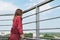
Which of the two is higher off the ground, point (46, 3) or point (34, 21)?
point (46, 3)

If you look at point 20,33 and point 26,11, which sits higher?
point 26,11

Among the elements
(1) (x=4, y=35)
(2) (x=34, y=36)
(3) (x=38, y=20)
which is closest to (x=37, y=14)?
(3) (x=38, y=20)

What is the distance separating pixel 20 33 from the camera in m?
3.76

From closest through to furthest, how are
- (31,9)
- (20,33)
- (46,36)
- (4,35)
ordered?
(20,33) → (46,36) → (31,9) → (4,35)

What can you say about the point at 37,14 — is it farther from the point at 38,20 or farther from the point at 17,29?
the point at 17,29

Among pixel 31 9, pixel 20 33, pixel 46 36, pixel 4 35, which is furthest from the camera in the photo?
pixel 4 35

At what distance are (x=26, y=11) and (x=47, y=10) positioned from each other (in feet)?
3.10

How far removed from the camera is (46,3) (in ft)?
12.9

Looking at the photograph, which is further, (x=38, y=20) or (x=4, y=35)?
(x=4, y=35)

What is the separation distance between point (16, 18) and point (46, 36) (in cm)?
67

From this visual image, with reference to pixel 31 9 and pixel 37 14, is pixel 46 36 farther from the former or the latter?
pixel 31 9

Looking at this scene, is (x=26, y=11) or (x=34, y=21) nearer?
(x=34, y=21)

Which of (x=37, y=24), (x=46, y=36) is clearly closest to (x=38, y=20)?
(x=37, y=24)

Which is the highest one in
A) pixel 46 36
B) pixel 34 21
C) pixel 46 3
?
pixel 46 3
